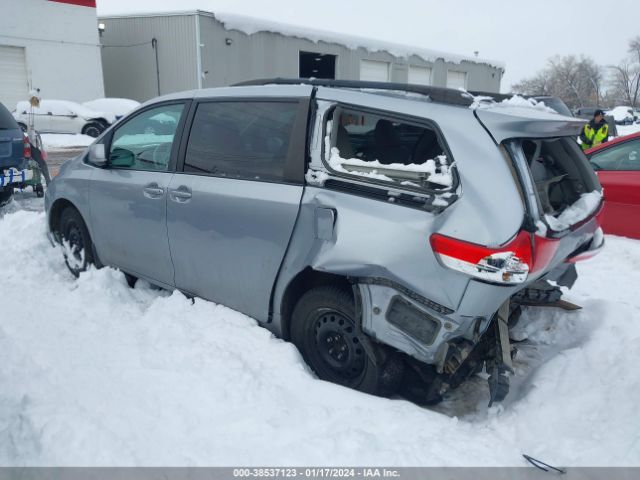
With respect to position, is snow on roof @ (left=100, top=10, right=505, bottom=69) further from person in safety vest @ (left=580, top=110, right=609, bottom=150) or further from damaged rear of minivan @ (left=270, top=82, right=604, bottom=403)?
damaged rear of minivan @ (left=270, top=82, right=604, bottom=403)

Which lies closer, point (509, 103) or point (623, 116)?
point (509, 103)

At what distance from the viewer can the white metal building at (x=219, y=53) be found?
21.7m

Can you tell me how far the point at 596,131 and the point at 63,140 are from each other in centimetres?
1562

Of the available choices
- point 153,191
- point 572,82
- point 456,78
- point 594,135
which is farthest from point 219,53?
point 572,82

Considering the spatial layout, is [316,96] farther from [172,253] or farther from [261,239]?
[172,253]

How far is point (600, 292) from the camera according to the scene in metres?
4.68

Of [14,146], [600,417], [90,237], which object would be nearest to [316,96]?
[600,417]

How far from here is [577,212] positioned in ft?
9.87

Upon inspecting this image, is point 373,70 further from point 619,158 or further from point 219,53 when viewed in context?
point 619,158

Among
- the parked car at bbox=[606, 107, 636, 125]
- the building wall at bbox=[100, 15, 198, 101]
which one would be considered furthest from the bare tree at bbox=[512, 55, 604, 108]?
the building wall at bbox=[100, 15, 198, 101]

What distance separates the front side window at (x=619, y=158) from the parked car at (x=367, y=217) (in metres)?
3.01

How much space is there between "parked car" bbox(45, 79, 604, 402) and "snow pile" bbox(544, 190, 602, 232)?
0.5 inches

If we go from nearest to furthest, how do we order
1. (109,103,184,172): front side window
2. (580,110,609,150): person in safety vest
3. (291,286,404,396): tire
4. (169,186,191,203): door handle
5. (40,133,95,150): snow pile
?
(291,286,404,396): tire
(169,186,191,203): door handle
(109,103,184,172): front side window
(580,110,609,150): person in safety vest
(40,133,95,150): snow pile

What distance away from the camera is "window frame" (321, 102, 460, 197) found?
255 centimetres
